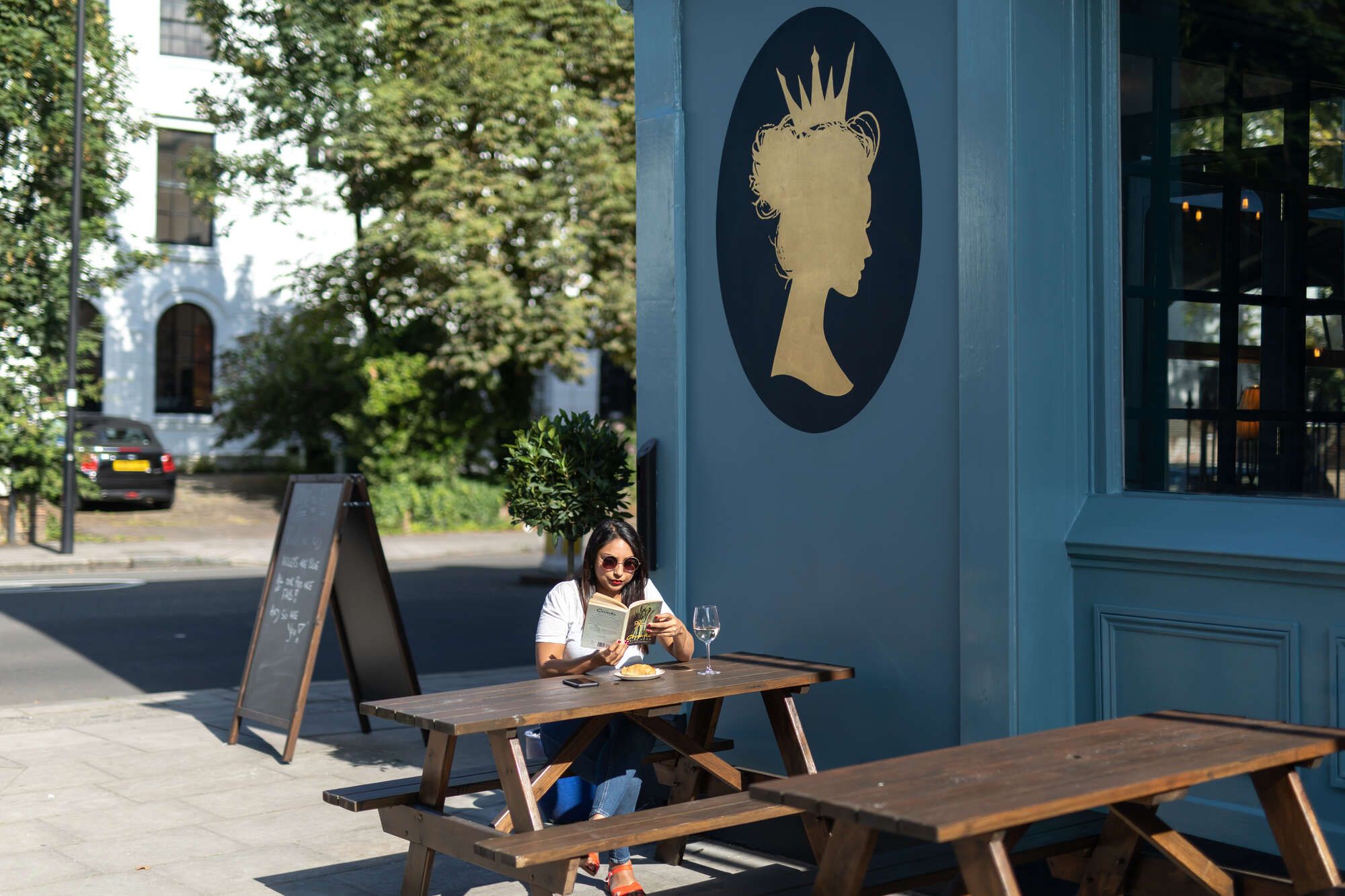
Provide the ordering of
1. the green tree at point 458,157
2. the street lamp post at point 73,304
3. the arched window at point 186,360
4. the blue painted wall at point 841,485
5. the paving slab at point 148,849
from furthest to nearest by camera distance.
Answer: the arched window at point 186,360
the green tree at point 458,157
the street lamp post at point 73,304
the paving slab at point 148,849
the blue painted wall at point 841,485

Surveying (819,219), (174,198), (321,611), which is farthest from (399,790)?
(174,198)

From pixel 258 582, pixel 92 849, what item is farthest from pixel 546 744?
pixel 258 582

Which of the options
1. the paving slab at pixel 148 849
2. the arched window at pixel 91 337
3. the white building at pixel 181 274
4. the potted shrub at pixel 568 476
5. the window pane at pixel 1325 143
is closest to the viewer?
the window pane at pixel 1325 143

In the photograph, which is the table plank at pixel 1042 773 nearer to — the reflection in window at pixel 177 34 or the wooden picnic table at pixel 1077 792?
the wooden picnic table at pixel 1077 792

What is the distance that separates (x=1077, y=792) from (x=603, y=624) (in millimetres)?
2169

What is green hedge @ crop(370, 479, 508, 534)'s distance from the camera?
24250mm

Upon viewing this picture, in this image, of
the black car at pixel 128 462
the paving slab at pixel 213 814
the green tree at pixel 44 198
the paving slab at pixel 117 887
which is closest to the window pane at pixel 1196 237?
the paving slab at pixel 213 814

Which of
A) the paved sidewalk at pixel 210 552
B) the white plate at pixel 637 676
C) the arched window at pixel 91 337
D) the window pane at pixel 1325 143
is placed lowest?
the paved sidewalk at pixel 210 552

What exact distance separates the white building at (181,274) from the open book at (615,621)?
28349 millimetres

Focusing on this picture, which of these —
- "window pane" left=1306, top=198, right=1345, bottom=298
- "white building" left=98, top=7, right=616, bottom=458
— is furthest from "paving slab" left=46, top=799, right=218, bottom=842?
"white building" left=98, top=7, right=616, bottom=458

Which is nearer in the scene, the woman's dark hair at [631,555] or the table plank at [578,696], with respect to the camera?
the table plank at [578,696]

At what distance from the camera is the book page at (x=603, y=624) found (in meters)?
4.88

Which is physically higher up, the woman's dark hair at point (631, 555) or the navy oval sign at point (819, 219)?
the navy oval sign at point (819, 219)

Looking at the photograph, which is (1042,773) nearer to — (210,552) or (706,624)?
(706,624)
